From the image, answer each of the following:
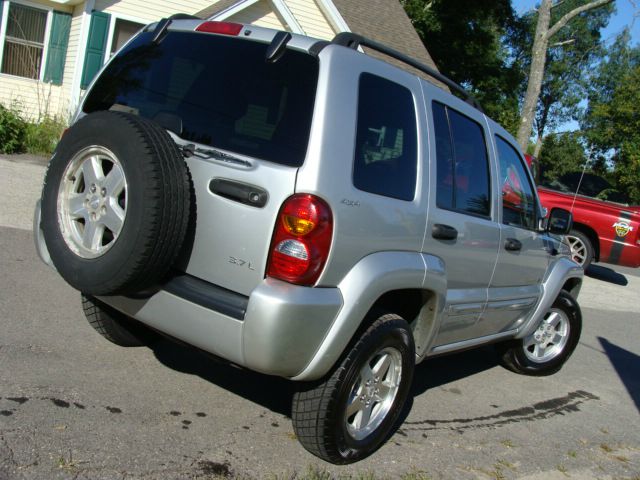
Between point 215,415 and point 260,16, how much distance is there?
1263 cm

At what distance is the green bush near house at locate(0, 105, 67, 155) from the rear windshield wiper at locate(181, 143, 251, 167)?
9.23 meters

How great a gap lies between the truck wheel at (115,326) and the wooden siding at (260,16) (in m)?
11.4

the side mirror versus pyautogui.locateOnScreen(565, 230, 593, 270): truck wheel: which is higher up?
the side mirror

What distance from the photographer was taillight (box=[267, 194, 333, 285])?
10.3 ft

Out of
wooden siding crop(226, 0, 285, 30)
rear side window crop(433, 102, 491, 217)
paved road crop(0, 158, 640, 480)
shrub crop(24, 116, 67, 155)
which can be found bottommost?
paved road crop(0, 158, 640, 480)

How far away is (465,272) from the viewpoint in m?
4.32

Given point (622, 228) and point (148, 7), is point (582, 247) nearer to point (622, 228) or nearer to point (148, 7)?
point (622, 228)

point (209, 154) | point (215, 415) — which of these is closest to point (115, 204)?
point (209, 154)

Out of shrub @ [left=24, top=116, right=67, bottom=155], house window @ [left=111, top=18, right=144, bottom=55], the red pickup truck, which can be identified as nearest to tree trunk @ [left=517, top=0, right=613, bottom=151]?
the red pickup truck

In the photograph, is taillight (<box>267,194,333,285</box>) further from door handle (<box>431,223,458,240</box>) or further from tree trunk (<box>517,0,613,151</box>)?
tree trunk (<box>517,0,613,151</box>)

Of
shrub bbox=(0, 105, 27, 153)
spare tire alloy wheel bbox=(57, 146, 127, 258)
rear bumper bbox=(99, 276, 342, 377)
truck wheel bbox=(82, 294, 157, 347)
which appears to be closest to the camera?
rear bumper bbox=(99, 276, 342, 377)

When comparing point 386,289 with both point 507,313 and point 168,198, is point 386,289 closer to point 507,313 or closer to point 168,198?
Result: point 168,198

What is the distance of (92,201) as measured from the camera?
338cm

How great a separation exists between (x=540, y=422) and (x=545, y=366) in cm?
118
